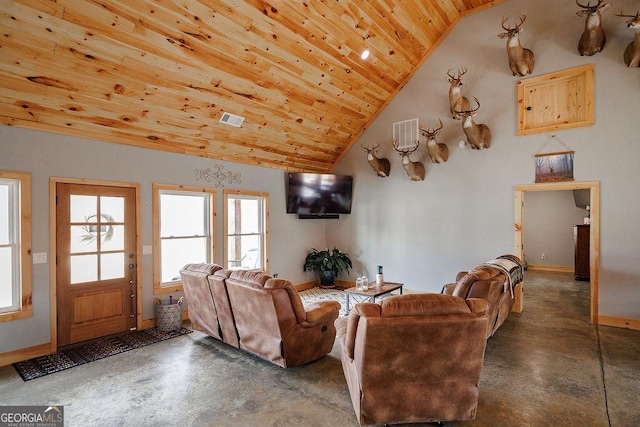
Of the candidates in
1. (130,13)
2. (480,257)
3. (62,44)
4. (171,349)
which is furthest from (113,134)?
(480,257)

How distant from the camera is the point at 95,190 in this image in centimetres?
424

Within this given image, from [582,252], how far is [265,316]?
8.33 meters

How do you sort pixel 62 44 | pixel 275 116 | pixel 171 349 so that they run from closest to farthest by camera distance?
pixel 62 44, pixel 171 349, pixel 275 116

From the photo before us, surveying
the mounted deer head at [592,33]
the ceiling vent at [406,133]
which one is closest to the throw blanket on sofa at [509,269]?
the ceiling vent at [406,133]

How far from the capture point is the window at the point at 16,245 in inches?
143

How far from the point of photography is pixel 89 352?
3.83m

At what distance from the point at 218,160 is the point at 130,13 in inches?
106

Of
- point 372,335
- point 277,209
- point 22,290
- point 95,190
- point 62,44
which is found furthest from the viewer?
point 277,209

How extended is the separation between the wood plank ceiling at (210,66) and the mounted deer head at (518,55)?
3.64 ft

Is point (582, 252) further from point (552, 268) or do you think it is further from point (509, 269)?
point (509, 269)

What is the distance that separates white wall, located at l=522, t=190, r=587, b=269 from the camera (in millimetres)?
9266

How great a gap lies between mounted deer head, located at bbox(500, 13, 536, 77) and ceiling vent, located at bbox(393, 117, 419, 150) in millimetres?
1747

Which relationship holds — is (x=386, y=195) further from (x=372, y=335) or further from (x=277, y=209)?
(x=372, y=335)

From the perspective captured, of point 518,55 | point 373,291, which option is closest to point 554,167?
point 518,55
